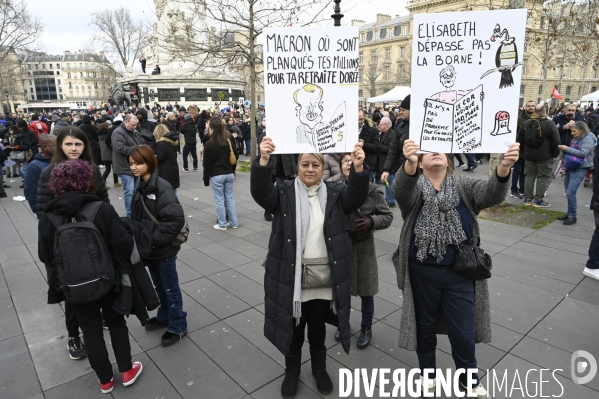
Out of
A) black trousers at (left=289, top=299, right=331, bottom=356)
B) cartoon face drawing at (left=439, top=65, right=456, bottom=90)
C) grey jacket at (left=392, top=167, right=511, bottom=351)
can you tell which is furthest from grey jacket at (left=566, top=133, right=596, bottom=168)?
black trousers at (left=289, top=299, right=331, bottom=356)

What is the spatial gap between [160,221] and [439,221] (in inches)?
89.9

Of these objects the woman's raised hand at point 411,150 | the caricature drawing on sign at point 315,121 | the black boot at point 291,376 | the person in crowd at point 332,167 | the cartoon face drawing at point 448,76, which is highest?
the cartoon face drawing at point 448,76

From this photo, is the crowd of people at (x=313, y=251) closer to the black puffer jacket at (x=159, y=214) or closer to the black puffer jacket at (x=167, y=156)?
the black puffer jacket at (x=159, y=214)

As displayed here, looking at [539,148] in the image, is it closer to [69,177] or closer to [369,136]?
[369,136]

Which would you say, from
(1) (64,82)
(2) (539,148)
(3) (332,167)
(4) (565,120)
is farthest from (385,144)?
(1) (64,82)

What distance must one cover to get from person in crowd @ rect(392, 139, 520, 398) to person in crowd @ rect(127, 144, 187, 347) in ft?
6.26

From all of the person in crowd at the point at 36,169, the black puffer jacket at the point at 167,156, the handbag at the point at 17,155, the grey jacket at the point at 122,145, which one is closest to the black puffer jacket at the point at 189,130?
the handbag at the point at 17,155

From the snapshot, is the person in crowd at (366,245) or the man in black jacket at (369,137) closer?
the person in crowd at (366,245)

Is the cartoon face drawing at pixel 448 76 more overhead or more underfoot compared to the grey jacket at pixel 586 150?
more overhead

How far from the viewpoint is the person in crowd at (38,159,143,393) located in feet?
8.71

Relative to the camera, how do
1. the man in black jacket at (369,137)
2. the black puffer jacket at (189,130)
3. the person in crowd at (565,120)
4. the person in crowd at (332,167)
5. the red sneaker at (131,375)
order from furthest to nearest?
the black puffer jacket at (189,130), the person in crowd at (565,120), the man in black jacket at (369,137), the person in crowd at (332,167), the red sneaker at (131,375)

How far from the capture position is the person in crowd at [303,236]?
2.61 metres

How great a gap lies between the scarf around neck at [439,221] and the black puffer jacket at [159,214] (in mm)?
2016

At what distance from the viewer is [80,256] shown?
2.64 metres
